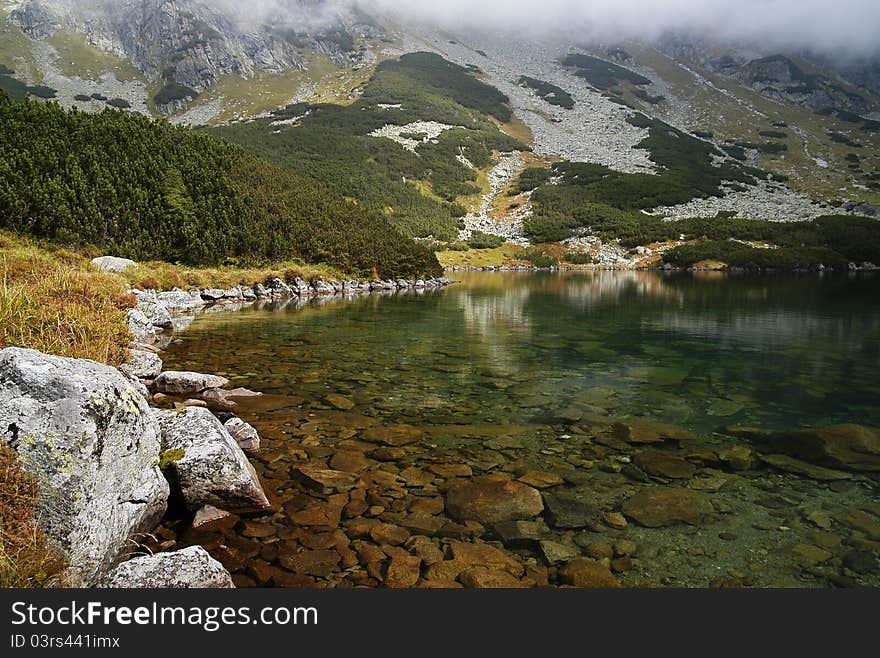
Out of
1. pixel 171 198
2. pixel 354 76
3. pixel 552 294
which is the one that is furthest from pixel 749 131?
pixel 171 198

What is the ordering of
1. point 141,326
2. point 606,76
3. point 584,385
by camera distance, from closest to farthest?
point 584,385, point 141,326, point 606,76

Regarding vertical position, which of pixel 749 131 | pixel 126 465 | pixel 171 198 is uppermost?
pixel 749 131

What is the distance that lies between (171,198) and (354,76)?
144 metres

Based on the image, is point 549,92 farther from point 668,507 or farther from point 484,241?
point 668,507

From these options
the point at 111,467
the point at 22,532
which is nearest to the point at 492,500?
the point at 111,467

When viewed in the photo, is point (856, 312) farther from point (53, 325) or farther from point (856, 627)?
point (53, 325)

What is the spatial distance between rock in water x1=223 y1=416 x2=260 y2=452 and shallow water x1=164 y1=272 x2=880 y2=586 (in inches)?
13.7

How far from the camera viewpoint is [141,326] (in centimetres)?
1580

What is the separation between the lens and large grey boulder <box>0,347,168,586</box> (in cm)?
387

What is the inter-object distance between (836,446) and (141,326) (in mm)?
17279

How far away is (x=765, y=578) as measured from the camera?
483cm

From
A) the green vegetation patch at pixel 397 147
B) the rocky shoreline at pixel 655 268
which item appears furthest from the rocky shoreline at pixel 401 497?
the green vegetation patch at pixel 397 147

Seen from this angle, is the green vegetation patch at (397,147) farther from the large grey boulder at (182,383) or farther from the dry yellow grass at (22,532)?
the dry yellow grass at (22,532)

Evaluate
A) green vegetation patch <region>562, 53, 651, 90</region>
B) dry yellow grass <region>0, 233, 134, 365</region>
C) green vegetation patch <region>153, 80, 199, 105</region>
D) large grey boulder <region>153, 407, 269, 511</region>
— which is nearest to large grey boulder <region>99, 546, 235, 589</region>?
large grey boulder <region>153, 407, 269, 511</region>
